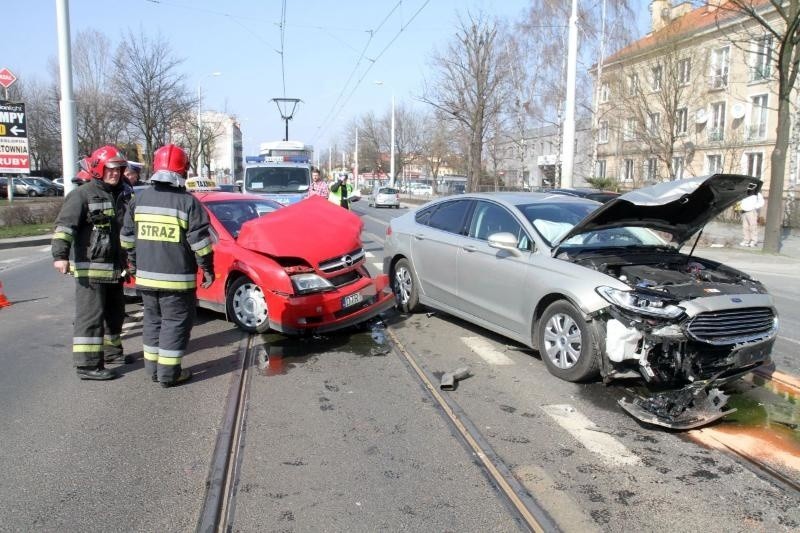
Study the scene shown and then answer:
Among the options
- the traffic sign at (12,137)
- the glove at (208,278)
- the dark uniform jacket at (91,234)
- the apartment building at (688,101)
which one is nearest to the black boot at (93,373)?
the dark uniform jacket at (91,234)

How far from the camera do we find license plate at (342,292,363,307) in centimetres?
652

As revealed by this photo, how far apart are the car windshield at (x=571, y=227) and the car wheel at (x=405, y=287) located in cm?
194

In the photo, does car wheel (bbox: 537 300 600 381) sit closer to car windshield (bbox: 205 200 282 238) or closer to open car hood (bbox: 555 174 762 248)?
open car hood (bbox: 555 174 762 248)

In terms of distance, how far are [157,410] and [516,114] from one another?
36.4m

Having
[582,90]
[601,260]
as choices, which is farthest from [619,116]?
[601,260]

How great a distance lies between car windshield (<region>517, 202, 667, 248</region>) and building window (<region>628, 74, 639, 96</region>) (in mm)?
23265

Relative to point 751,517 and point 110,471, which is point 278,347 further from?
point 751,517

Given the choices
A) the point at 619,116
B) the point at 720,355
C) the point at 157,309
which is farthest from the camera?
the point at 619,116

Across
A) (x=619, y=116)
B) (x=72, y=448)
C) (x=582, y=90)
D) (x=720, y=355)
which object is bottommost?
(x=72, y=448)

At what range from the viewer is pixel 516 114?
38188 mm

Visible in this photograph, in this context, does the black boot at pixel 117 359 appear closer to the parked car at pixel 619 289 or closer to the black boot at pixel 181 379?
the black boot at pixel 181 379

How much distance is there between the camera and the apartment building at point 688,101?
84.1ft

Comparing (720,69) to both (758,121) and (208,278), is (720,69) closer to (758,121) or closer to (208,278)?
(758,121)

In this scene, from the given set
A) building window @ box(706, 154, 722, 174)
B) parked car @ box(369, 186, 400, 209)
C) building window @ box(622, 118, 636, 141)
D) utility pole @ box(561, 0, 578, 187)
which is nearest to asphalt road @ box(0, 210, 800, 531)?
utility pole @ box(561, 0, 578, 187)
